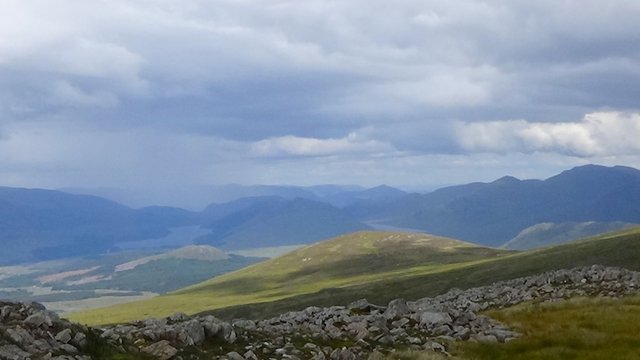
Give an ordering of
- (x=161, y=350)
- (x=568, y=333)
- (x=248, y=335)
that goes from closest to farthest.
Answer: (x=161, y=350) → (x=248, y=335) → (x=568, y=333)

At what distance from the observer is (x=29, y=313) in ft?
69.5

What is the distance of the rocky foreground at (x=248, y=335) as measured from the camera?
19562 millimetres

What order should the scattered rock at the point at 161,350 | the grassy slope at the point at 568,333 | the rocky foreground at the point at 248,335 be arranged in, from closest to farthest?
the rocky foreground at the point at 248,335 → the scattered rock at the point at 161,350 → the grassy slope at the point at 568,333

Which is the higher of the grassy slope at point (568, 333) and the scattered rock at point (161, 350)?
the scattered rock at point (161, 350)

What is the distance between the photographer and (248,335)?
2581cm

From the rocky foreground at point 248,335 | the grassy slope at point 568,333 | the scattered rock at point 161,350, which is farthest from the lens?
the grassy slope at point 568,333

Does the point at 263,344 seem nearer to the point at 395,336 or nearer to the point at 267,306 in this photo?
the point at 395,336

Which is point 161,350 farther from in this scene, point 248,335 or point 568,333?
point 568,333

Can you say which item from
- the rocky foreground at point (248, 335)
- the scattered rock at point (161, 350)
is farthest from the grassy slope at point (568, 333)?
the scattered rock at point (161, 350)

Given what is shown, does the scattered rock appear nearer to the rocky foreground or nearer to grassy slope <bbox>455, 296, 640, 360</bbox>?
the rocky foreground

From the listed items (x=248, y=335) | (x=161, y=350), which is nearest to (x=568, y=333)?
(x=248, y=335)

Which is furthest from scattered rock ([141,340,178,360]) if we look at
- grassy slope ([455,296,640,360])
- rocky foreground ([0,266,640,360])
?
grassy slope ([455,296,640,360])

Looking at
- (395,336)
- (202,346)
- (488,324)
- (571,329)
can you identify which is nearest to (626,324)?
(571,329)

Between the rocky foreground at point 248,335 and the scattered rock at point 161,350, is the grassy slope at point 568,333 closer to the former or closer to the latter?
the rocky foreground at point 248,335
